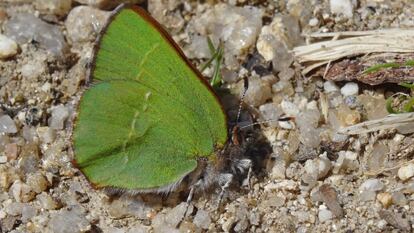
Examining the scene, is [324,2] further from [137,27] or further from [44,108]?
[44,108]

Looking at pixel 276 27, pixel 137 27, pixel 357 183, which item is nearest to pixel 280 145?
pixel 357 183

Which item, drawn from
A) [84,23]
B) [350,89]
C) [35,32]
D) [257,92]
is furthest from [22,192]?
[350,89]

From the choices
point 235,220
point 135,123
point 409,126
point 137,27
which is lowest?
point 235,220

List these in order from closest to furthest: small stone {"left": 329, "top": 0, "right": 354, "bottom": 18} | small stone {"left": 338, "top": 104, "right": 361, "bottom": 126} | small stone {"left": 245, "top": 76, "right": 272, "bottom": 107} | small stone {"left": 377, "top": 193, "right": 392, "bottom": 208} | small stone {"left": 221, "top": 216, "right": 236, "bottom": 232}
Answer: small stone {"left": 377, "top": 193, "right": 392, "bottom": 208}
small stone {"left": 221, "top": 216, "right": 236, "bottom": 232}
small stone {"left": 338, "top": 104, "right": 361, "bottom": 126}
small stone {"left": 245, "top": 76, "right": 272, "bottom": 107}
small stone {"left": 329, "top": 0, "right": 354, "bottom": 18}

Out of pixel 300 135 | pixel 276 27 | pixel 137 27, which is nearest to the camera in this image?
pixel 137 27

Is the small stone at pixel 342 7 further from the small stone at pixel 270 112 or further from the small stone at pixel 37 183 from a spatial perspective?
the small stone at pixel 37 183

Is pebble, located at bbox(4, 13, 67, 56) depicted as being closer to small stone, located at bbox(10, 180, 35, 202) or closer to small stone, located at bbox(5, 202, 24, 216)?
small stone, located at bbox(10, 180, 35, 202)

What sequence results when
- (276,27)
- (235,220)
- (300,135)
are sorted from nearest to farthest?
(235,220), (300,135), (276,27)

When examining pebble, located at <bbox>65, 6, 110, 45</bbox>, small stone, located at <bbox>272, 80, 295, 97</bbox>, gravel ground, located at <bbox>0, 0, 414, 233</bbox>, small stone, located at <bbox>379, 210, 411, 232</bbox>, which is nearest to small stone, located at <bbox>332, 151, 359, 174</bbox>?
gravel ground, located at <bbox>0, 0, 414, 233</bbox>
